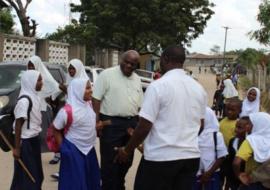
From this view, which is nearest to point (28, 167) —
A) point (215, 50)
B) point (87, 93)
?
point (87, 93)

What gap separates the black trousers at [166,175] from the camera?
430cm

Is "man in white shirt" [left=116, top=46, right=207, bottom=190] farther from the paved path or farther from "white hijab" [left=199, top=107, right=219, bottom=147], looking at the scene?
the paved path

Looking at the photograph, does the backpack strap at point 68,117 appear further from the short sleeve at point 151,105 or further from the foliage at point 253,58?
the foliage at point 253,58

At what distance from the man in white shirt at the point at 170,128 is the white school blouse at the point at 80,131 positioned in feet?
3.83

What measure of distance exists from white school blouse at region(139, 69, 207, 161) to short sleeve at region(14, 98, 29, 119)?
5.51 feet

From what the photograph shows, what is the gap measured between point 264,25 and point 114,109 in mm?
15789

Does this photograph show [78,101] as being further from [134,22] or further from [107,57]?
[107,57]

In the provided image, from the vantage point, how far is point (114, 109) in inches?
245

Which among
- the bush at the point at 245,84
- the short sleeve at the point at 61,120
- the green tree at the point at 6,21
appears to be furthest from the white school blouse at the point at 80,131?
the green tree at the point at 6,21

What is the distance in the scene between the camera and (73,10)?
3428cm

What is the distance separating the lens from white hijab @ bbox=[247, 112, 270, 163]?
15.3 feet

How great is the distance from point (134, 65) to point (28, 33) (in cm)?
2339

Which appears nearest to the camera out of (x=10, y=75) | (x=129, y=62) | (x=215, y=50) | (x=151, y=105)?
(x=151, y=105)

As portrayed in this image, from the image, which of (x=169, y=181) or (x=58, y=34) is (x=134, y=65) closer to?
(x=169, y=181)
